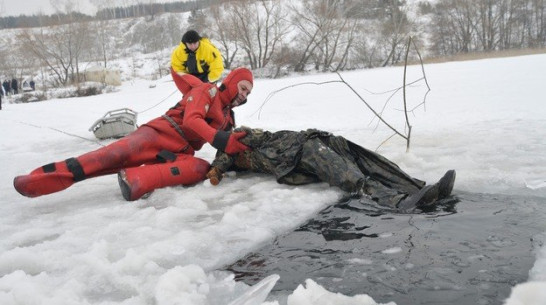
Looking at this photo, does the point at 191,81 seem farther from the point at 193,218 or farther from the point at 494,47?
the point at 494,47

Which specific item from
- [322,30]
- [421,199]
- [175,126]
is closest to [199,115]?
[175,126]

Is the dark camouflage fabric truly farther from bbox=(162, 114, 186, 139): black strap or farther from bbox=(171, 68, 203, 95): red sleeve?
bbox=(171, 68, 203, 95): red sleeve

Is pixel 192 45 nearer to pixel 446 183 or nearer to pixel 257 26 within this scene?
pixel 446 183

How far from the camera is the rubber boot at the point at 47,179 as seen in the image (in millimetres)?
2721

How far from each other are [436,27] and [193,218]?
128 ft

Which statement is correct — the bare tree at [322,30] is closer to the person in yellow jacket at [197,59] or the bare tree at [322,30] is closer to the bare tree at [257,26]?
the bare tree at [257,26]

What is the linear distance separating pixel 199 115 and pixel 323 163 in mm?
1015

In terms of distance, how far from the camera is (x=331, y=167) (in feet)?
9.20

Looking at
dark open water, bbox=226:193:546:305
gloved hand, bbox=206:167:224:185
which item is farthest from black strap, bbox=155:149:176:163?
dark open water, bbox=226:193:546:305

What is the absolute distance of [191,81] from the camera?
3812mm

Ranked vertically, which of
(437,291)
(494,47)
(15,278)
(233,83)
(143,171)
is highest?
(494,47)

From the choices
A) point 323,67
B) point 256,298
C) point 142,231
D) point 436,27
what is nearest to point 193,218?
point 142,231

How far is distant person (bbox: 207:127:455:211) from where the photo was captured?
8.18 feet

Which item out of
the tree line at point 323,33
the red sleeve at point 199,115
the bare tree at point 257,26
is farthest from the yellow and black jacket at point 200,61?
the bare tree at point 257,26
